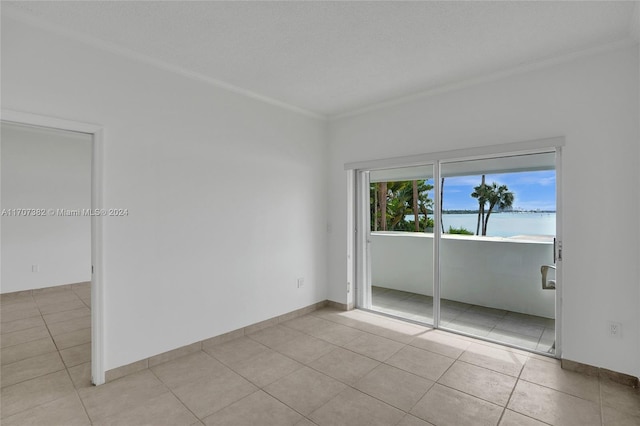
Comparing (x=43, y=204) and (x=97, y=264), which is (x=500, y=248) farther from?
(x=43, y=204)

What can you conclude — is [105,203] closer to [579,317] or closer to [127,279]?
[127,279]

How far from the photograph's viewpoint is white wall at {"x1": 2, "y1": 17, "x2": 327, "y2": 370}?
7.90 feet

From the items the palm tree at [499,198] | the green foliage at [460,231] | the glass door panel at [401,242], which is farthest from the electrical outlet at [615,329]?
the glass door panel at [401,242]

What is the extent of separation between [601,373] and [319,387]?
232 cm

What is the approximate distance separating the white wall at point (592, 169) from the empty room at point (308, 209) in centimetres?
1

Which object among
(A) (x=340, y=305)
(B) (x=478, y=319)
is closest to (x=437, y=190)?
(B) (x=478, y=319)

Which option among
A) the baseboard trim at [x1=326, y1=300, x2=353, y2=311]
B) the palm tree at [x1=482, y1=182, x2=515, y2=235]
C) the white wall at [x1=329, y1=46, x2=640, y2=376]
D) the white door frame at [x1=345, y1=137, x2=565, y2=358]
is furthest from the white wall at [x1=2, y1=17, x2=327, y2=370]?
the white wall at [x1=329, y1=46, x2=640, y2=376]

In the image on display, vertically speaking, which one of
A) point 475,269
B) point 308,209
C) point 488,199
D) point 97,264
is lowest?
point 475,269

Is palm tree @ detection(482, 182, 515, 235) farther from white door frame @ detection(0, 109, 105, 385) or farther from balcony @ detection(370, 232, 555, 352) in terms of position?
white door frame @ detection(0, 109, 105, 385)

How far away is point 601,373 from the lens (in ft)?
8.47

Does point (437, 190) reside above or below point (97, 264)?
above

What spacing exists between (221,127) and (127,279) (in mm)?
1718

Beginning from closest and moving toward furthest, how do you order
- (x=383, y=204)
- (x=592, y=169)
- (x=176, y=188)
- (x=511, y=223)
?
(x=592, y=169)
(x=176, y=188)
(x=511, y=223)
(x=383, y=204)

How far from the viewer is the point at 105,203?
256cm
